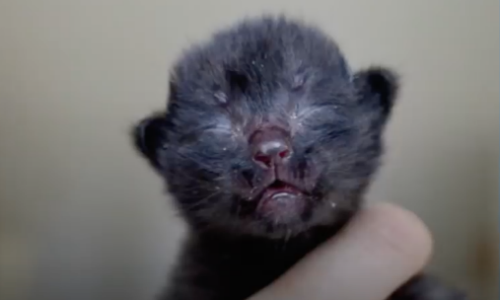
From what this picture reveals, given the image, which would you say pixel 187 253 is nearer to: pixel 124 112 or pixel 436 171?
pixel 124 112

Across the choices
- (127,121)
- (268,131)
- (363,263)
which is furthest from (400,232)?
(127,121)

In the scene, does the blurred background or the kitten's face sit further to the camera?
the blurred background

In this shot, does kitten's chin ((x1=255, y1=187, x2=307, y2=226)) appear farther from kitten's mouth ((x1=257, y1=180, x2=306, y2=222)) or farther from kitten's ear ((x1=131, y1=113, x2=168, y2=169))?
kitten's ear ((x1=131, y1=113, x2=168, y2=169))

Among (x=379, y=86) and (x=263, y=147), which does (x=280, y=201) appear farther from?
(x=379, y=86)

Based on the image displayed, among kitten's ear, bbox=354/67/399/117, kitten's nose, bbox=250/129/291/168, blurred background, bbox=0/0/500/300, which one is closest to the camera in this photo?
kitten's nose, bbox=250/129/291/168

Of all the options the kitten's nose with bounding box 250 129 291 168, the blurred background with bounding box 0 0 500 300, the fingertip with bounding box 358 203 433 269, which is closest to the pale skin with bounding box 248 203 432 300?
the fingertip with bounding box 358 203 433 269

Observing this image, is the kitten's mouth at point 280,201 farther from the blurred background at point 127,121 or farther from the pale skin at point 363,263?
the blurred background at point 127,121
